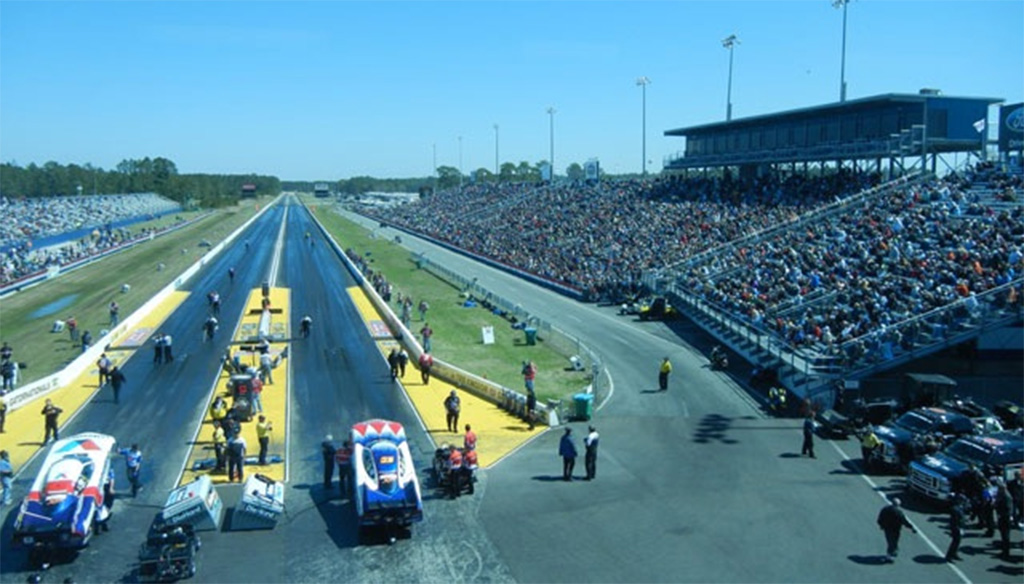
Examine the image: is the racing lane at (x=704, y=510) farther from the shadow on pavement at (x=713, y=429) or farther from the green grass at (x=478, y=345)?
the green grass at (x=478, y=345)

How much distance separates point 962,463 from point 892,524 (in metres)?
4.44

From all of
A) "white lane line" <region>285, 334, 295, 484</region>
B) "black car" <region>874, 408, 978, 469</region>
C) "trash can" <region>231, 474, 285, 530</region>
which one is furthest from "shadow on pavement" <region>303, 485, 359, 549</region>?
"black car" <region>874, 408, 978, 469</region>

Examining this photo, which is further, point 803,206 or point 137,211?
point 137,211

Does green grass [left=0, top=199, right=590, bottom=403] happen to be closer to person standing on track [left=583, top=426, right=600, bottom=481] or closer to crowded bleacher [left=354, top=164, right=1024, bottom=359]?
person standing on track [left=583, top=426, right=600, bottom=481]

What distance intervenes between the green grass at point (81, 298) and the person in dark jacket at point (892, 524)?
30654 millimetres

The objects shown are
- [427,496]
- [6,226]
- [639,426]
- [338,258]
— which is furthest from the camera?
[6,226]

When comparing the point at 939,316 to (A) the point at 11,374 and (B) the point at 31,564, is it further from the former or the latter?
(A) the point at 11,374

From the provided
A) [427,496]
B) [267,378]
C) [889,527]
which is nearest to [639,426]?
[427,496]

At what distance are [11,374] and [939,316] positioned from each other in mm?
32125

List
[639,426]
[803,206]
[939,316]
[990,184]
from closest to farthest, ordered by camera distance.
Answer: [639,426]
[939,316]
[990,184]
[803,206]

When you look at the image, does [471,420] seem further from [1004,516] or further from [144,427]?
[1004,516]

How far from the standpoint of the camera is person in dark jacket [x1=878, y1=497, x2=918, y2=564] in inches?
635

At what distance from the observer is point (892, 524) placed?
1617cm

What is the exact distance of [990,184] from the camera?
40469mm
